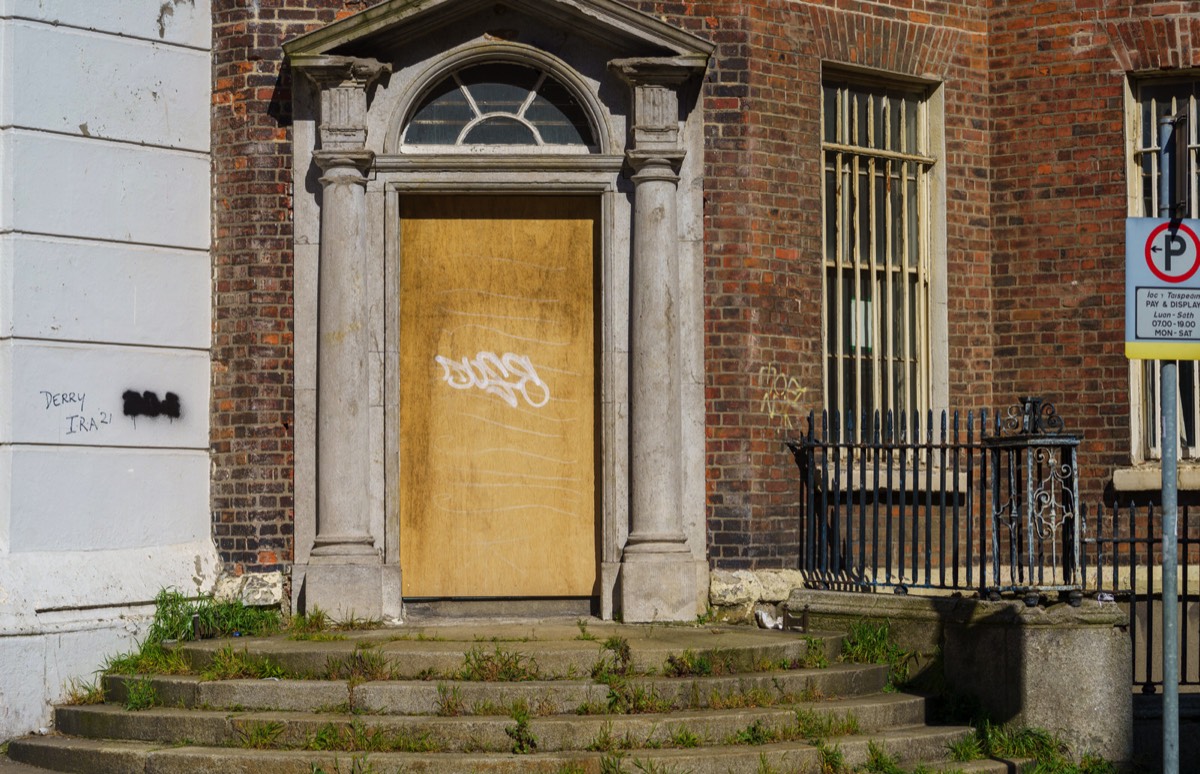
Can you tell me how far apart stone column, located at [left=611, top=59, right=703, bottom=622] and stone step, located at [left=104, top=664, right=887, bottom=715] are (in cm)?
145

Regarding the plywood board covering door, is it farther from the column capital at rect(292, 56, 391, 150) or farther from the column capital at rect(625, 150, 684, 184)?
the column capital at rect(292, 56, 391, 150)

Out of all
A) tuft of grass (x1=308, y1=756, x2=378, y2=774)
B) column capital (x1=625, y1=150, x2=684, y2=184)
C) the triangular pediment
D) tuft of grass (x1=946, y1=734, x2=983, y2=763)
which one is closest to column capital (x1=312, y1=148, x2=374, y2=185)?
the triangular pediment

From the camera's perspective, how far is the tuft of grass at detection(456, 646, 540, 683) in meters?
8.20

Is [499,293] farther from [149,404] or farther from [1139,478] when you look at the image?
[1139,478]

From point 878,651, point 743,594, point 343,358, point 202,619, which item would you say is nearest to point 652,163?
point 343,358

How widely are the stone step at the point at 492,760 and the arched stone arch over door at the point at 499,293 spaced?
7.18 feet

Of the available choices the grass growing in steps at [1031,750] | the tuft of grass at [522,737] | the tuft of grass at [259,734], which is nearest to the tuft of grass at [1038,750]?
the grass growing in steps at [1031,750]

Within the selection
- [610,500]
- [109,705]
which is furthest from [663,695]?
[109,705]

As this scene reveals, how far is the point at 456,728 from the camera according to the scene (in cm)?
→ 768

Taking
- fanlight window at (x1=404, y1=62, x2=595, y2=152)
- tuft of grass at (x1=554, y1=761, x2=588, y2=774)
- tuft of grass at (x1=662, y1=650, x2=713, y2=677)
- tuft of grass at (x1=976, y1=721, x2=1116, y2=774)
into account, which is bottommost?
tuft of grass at (x1=976, y1=721, x2=1116, y2=774)

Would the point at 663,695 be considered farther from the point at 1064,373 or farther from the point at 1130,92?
the point at 1130,92

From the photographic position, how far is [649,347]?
392 inches

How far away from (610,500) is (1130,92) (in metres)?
4.88

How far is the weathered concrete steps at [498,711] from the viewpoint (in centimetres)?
760
